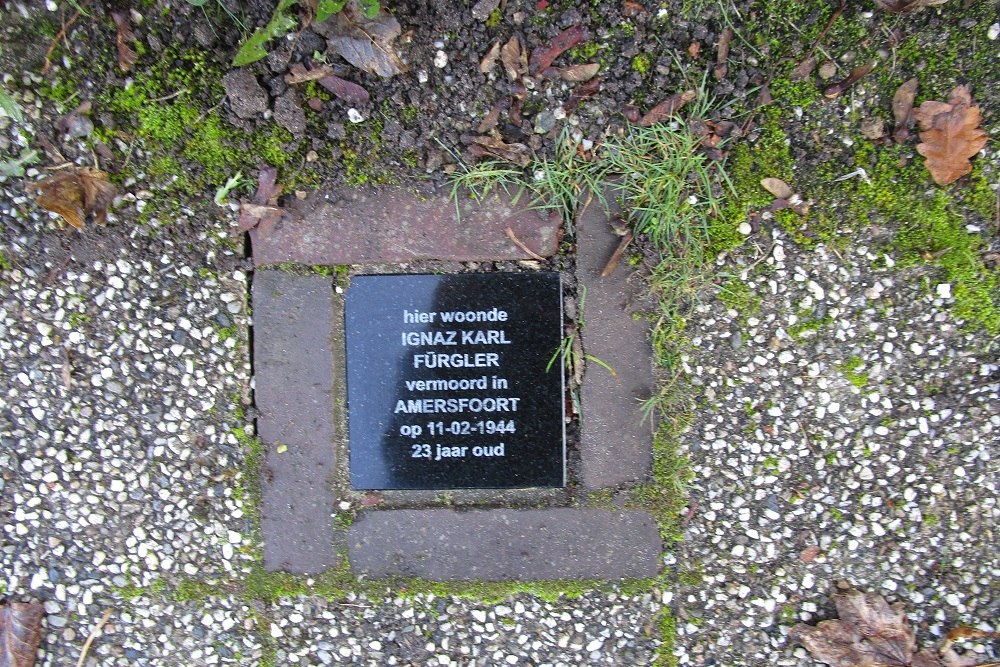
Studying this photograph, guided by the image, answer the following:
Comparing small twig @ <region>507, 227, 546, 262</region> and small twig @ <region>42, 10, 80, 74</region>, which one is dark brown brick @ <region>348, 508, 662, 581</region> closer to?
small twig @ <region>507, 227, 546, 262</region>

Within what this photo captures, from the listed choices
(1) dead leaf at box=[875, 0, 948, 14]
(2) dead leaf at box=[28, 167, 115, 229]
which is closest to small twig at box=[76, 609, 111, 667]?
(2) dead leaf at box=[28, 167, 115, 229]

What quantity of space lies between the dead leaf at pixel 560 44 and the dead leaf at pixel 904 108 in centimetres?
106

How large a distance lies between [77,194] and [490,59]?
1.51m

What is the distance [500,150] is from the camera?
6.95 ft

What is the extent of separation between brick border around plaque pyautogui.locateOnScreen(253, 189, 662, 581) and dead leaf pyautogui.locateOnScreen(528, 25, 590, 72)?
850 millimetres

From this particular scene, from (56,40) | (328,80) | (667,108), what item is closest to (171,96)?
(56,40)

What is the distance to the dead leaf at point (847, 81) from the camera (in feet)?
6.81

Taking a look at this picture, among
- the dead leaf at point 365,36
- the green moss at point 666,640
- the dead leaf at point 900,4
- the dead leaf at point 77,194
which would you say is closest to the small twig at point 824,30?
the dead leaf at point 900,4

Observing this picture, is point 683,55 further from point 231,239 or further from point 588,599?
point 588,599

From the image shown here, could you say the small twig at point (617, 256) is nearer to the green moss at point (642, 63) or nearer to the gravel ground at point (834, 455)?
the gravel ground at point (834, 455)

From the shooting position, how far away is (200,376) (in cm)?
223

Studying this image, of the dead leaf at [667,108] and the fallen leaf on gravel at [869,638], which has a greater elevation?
the dead leaf at [667,108]

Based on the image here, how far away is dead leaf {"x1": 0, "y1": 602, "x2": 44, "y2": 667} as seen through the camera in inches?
86.9

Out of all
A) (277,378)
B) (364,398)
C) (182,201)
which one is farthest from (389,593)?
(182,201)
